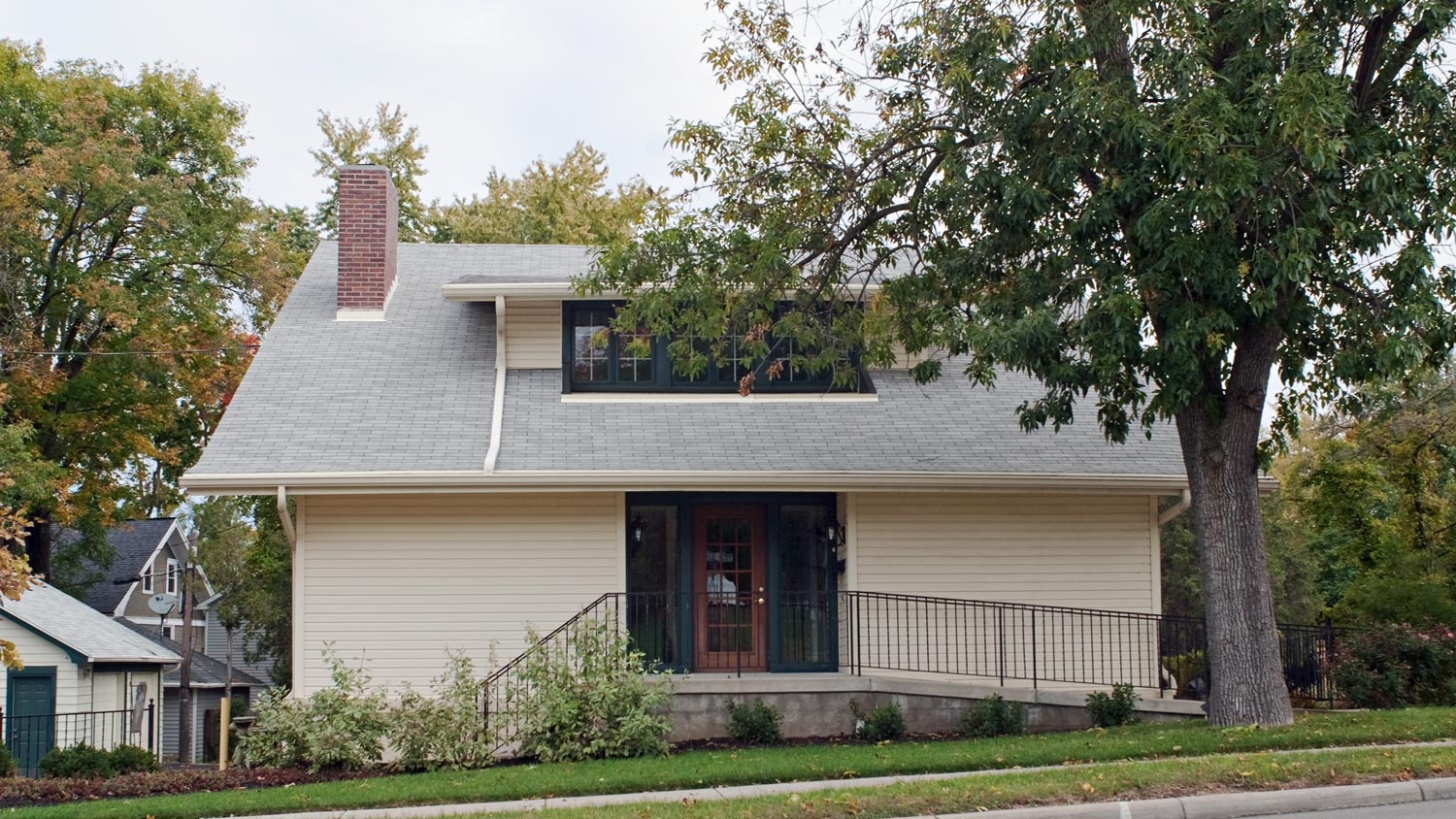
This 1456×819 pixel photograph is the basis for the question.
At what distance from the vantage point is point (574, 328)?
1739 cm

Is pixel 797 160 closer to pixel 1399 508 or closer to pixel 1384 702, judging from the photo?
pixel 1384 702

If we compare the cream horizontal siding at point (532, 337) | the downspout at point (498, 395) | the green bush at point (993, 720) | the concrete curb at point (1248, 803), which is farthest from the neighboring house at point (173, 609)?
the concrete curb at point (1248, 803)

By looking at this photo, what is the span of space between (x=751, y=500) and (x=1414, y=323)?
7.46m

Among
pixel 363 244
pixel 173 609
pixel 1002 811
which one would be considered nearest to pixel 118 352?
pixel 363 244

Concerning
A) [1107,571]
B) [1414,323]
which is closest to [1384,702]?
[1107,571]

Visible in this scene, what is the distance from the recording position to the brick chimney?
1869cm

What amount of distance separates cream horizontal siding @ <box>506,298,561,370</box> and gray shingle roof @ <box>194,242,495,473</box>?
35cm

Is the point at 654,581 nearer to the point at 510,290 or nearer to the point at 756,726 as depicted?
the point at 756,726

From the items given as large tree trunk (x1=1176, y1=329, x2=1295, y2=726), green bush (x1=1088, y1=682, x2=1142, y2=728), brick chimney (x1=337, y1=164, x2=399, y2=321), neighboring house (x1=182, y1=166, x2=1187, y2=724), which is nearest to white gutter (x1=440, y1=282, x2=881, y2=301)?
neighboring house (x1=182, y1=166, x2=1187, y2=724)

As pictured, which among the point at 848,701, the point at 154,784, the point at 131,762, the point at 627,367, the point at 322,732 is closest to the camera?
the point at 154,784

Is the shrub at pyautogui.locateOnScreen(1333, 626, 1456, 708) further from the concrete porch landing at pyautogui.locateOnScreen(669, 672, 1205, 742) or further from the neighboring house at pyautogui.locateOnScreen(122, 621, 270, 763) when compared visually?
the neighboring house at pyautogui.locateOnScreen(122, 621, 270, 763)

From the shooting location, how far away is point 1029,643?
1570 centimetres

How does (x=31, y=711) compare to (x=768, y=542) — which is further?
(x=31, y=711)

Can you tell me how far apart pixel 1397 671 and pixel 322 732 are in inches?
438
